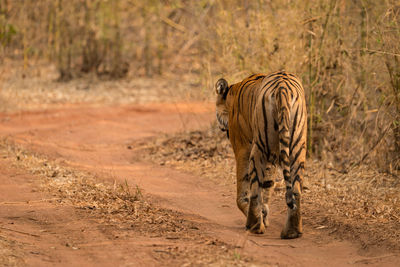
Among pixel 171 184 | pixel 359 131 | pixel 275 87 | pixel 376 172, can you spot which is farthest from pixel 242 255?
pixel 359 131

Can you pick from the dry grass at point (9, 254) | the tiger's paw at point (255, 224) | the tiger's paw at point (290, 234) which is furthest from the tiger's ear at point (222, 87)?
the dry grass at point (9, 254)

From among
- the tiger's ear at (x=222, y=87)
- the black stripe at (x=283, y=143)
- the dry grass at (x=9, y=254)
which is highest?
the tiger's ear at (x=222, y=87)

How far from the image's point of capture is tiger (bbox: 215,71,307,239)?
4.97m

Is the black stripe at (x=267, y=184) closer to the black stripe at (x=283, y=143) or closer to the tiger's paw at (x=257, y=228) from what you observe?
the tiger's paw at (x=257, y=228)

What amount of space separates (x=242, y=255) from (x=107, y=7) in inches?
559

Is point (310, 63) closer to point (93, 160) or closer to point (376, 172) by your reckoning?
point (376, 172)

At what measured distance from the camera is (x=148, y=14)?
1848 cm

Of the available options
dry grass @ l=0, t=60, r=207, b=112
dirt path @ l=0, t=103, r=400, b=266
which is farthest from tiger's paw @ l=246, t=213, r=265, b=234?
dry grass @ l=0, t=60, r=207, b=112

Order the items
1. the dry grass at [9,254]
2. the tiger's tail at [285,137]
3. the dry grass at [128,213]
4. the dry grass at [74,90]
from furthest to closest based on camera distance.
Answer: the dry grass at [74,90] < the tiger's tail at [285,137] < the dry grass at [128,213] < the dry grass at [9,254]

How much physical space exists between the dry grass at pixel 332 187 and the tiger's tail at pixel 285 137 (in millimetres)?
819

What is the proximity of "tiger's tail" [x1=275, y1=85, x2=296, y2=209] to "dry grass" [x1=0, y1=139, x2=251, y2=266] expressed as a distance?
0.71 metres

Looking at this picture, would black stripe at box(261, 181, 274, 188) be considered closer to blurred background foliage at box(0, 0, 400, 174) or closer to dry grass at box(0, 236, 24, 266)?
blurred background foliage at box(0, 0, 400, 174)

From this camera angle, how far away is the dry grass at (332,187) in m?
5.43

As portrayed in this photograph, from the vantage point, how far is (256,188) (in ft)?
17.0
